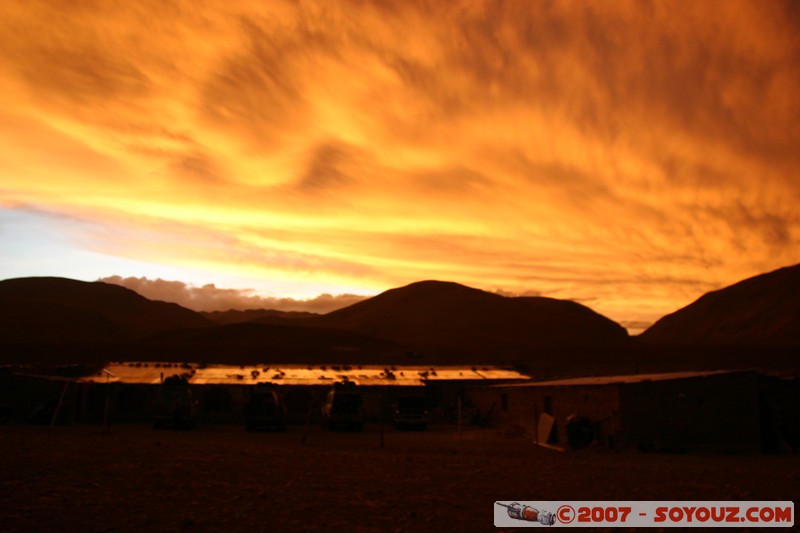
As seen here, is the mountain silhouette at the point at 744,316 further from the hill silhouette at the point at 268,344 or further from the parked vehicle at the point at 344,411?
the parked vehicle at the point at 344,411

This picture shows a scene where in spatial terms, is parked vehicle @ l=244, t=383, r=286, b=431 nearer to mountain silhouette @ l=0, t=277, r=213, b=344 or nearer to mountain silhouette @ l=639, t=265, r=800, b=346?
mountain silhouette @ l=0, t=277, r=213, b=344

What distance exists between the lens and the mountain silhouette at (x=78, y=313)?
348ft

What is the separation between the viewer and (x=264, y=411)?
34.0 m

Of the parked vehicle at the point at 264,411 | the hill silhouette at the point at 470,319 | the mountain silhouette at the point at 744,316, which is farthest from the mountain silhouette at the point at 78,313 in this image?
the mountain silhouette at the point at 744,316

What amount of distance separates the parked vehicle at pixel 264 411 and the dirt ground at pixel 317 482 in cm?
747

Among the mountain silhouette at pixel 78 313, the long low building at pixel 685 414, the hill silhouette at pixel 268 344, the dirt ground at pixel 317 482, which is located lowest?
the dirt ground at pixel 317 482

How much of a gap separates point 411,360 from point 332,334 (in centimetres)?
3343

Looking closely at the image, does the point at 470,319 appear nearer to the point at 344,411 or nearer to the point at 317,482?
the point at 344,411

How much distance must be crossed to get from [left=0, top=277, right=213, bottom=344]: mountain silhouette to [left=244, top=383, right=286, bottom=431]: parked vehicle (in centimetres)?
7320

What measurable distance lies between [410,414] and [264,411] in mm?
7332

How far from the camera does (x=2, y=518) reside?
463 inches

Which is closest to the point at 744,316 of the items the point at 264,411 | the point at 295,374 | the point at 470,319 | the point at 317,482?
the point at 470,319

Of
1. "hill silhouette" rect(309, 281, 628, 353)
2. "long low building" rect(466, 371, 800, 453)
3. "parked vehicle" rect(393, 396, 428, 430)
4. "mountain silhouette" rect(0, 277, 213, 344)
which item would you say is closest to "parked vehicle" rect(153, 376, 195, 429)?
"parked vehicle" rect(393, 396, 428, 430)

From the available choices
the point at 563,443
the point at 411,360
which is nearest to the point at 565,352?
the point at 411,360
